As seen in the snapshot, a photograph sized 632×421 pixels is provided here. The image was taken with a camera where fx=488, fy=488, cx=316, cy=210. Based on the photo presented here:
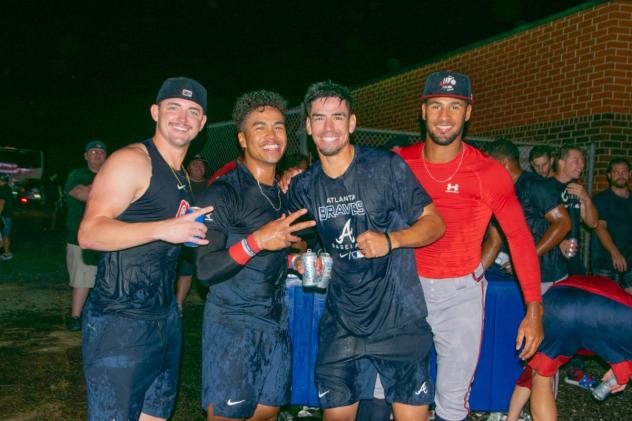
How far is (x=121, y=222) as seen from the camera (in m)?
2.63

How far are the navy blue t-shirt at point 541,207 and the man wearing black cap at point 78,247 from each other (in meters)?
5.45

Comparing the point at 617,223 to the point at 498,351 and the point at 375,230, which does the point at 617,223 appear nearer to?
the point at 498,351

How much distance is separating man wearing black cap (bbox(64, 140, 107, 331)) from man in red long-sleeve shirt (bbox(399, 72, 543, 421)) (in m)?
5.02

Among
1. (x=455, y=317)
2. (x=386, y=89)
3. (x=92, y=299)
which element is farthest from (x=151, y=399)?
(x=386, y=89)

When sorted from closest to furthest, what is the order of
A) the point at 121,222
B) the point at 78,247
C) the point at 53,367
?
the point at 121,222 → the point at 53,367 → the point at 78,247

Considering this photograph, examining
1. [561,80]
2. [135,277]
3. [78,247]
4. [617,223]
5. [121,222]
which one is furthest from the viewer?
[561,80]

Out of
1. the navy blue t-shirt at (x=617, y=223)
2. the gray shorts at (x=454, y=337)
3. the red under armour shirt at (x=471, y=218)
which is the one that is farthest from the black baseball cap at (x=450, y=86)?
the navy blue t-shirt at (x=617, y=223)

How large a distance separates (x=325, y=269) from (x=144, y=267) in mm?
1078

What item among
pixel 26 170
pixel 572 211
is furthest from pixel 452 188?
pixel 26 170

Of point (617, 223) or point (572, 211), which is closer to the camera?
point (572, 211)

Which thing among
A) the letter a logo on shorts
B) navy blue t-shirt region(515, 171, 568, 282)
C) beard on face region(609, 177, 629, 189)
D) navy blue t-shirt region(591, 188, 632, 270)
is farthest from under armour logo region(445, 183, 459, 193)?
beard on face region(609, 177, 629, 189)

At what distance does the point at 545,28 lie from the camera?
8.67 meters

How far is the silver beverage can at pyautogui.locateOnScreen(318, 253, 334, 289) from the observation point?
120 inches

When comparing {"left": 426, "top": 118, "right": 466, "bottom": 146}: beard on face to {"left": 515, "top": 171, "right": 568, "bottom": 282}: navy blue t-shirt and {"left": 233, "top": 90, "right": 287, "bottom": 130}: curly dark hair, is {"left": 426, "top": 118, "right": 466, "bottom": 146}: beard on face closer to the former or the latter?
{"left": 233, "top": 90, "right": 287, "bottom": 130}: curly dark hair
